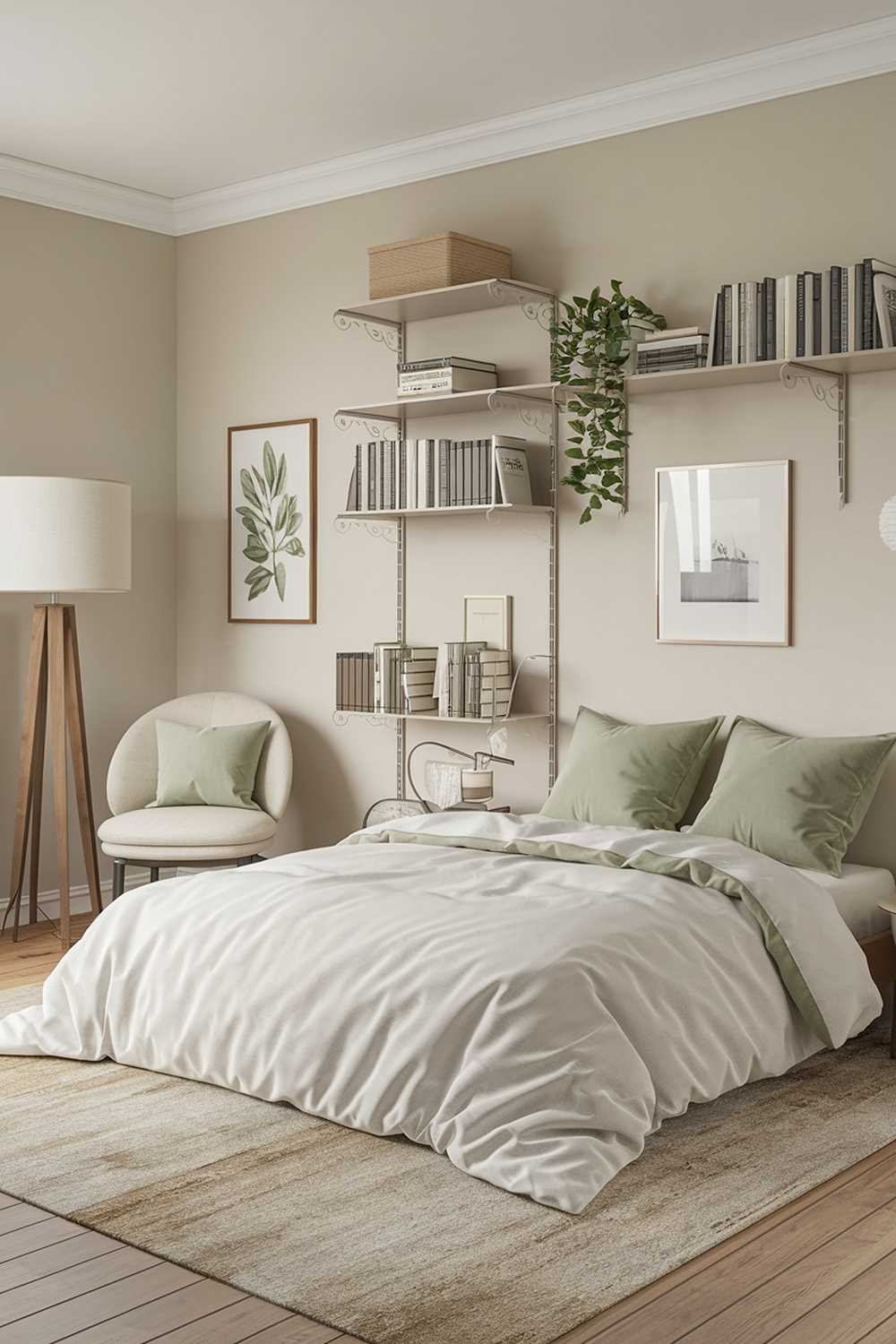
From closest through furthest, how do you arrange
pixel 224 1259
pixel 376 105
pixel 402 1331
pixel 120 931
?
pixel 402 1331, pixel 224 1259, pixel 120 931, pixel 376 105

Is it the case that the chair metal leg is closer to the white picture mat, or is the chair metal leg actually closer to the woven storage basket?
the white picture mat

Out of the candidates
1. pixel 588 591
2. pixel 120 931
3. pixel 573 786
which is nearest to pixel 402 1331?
pixel 120 931

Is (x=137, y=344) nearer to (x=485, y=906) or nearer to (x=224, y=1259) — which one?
(x=485, y=906)

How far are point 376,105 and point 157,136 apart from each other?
Answer: 2.91ft

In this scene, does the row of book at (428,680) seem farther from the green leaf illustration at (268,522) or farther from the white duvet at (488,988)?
the white duvet at (488,988)

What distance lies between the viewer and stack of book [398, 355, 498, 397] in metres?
5.21

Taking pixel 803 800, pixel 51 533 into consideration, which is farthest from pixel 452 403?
pixel 803 800

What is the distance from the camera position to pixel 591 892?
3.71 meters

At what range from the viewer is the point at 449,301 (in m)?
5.27

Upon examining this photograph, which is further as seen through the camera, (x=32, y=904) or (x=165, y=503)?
(x=165, y=503)

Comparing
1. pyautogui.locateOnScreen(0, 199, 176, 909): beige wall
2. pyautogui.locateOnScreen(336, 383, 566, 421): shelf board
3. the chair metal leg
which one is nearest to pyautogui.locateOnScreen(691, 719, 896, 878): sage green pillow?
→ pyautogui.locateOnScreen(336, 383, 566, 421): shelf board

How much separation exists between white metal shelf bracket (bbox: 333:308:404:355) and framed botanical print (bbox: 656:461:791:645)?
1.32 m

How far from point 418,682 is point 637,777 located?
104 centimetres

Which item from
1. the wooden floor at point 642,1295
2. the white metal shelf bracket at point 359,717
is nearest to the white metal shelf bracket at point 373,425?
the white metal shelf bracket at point 359,717
